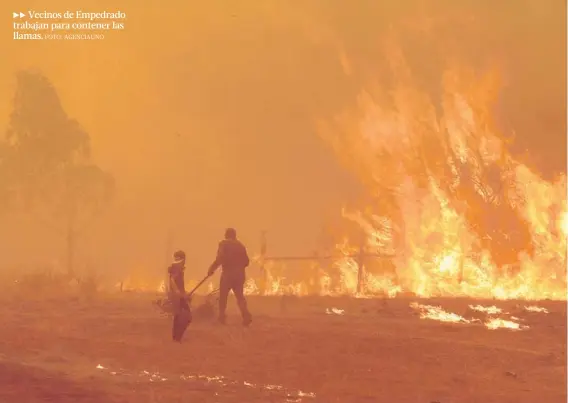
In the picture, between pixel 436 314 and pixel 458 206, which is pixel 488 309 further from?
pixel 458 206

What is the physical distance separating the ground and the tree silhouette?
1309 cm

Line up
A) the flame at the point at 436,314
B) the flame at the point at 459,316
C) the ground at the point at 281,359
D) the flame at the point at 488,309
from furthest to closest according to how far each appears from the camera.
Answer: the flame at the point at 488,309 < the flame at the point at 436,314 < the flame at the point at 459,316 < the ground at the point at 281,359

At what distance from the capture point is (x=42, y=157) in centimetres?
2794

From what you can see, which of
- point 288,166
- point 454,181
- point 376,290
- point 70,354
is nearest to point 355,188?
Answer: point 288,166

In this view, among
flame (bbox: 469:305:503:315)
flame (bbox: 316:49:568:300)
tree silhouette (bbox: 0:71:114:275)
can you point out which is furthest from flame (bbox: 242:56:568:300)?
tree silhouette (bbox: 0:71:114:275)

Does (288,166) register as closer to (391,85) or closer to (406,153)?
(391,85)

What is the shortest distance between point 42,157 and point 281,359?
2121 cm

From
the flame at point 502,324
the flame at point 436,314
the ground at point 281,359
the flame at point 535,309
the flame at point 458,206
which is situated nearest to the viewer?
the ground at point 281,359

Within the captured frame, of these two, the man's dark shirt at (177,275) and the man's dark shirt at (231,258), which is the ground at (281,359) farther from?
the man's dark shirt at (231,258)

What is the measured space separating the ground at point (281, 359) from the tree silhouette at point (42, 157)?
13088mm

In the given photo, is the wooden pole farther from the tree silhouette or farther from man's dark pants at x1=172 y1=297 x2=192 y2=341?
the tree silhouette

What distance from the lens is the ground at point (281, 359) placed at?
7664mm

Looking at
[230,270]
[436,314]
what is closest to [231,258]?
[230,270]

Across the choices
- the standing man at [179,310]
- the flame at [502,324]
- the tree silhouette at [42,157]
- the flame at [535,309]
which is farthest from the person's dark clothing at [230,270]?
the tree silhouette at [42,157]
